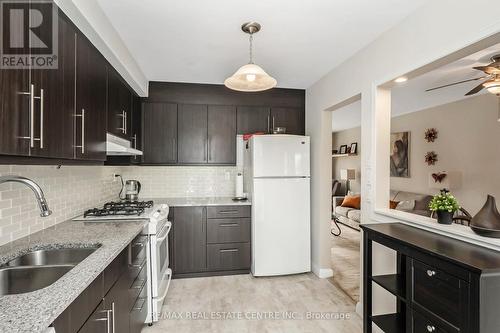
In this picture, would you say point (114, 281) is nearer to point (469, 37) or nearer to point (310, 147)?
point (469, 37)

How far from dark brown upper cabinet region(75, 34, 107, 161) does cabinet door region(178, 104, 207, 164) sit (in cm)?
150

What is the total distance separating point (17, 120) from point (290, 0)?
169 cm

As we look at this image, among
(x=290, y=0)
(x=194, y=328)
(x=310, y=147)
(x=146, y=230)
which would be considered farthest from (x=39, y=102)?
(x=310, y=147)

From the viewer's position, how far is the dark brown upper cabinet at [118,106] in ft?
7.76

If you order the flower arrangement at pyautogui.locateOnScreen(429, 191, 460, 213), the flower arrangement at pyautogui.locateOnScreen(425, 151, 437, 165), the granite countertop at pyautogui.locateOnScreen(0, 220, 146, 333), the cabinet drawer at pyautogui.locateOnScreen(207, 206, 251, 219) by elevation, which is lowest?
the cabinet drawer at pyautogui.locateOnScreen(207, 206, 251, 219)

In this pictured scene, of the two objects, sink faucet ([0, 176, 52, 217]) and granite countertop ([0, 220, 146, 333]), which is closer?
granite countertop ([0, 220, 146, 333])

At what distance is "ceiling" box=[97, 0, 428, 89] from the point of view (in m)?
1.88

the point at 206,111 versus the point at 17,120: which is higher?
the point at 206,111

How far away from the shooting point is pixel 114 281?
5.11 feet

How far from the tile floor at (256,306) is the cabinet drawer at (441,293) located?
1056 millimetres

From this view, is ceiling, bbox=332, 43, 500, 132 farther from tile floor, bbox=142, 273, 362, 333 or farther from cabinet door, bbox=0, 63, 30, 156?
cabinet door, bbox=0, 63, 30, 156

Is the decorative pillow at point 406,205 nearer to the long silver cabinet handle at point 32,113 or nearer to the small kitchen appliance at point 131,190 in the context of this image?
the small kitchen appliance at point 131,190

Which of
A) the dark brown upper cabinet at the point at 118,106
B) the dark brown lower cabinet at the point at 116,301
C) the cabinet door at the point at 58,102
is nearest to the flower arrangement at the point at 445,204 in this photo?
the dark brown lower cabinet at the point at 116,301

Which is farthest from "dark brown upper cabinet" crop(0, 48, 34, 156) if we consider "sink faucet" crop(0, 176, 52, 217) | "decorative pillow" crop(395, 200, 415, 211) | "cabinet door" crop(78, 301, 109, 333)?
"decorative pillow" crop(395, 200, 415, 211)
